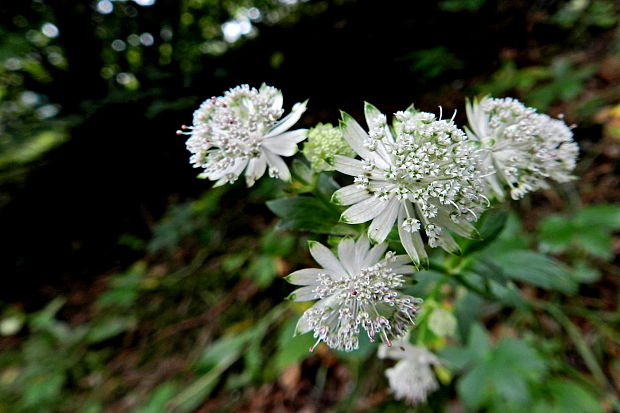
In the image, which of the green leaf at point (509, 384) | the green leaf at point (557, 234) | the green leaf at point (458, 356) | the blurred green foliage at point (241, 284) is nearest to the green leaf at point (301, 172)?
the blurred green foliage at point (241, 284)

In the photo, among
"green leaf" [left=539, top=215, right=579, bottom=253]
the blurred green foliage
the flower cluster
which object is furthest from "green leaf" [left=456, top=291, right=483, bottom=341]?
"green leaf" [left=539, top=215, right=579, bottom=253]

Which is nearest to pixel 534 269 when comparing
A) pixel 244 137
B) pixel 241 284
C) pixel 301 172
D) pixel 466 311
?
pixel 466 311

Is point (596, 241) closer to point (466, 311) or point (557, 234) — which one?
point (557, 234)

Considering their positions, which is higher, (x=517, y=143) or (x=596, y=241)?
(x=517, y=143)

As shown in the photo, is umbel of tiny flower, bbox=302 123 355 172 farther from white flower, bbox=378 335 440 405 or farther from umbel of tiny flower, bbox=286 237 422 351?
white flower, bbox=378 335 440 405

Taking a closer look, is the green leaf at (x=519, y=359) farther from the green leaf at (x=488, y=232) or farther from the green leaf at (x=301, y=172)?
the green leaf at (x=301, y=172)
